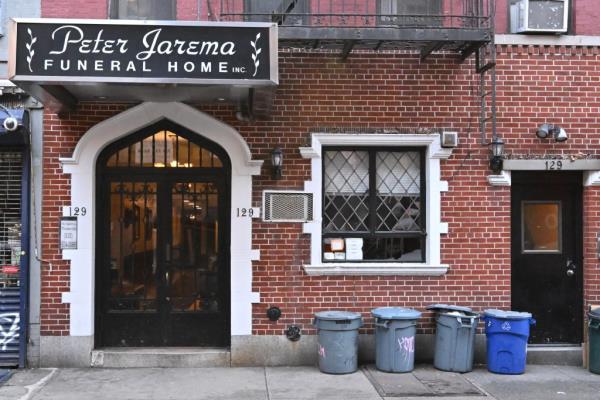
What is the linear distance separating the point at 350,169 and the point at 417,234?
1255 millimetres

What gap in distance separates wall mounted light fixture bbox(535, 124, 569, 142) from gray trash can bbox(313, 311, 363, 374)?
134 inches

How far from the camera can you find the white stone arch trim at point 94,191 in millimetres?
8336

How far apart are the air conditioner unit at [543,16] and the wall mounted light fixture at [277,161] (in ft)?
11.8

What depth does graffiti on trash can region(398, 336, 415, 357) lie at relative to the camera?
8031 millimetres

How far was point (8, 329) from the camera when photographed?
8227 mm

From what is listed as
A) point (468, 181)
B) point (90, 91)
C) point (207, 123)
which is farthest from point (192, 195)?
point (468, 181)

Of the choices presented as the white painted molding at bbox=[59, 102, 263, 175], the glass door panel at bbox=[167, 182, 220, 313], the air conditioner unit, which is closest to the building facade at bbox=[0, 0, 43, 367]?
the white painted molding at bbox=[59, 102, 263, 175]

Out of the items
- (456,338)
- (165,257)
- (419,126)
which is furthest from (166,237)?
(456,338)

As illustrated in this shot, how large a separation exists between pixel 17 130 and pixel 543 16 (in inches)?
273

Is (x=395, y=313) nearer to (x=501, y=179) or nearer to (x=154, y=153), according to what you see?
(x=501, y=179)

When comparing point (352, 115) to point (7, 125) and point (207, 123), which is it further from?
point (7, 125)

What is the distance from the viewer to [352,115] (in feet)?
28.3

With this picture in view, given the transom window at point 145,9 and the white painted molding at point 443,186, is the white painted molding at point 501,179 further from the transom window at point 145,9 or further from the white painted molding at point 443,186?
the transom window at point 145,9

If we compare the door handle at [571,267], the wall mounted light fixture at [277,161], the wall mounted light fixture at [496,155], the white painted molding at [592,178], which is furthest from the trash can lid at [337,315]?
the white painted molding at [592,178]
